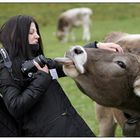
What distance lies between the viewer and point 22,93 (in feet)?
13.3

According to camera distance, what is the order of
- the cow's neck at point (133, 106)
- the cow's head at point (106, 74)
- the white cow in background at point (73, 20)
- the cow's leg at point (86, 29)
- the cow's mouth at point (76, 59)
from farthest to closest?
the white cow in background at point (73, 20)
the cow's leg at point (86, 29)
the cow's neck at point (133, 106)
the cow's head at point (106, 74)
the cow's mouth at point (76, 59)

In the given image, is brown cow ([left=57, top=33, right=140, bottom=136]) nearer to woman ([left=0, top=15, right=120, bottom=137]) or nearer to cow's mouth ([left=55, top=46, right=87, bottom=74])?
cow's mouth ([left=55, top=46, right=87, bottom=74])

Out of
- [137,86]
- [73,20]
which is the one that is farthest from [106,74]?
[73,20]

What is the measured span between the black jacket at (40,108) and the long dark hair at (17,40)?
13 cm

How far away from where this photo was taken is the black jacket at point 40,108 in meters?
4.00

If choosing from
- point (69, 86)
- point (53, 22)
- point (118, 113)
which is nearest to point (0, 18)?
point (53, 22)

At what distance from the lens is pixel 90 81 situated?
13.1 feet

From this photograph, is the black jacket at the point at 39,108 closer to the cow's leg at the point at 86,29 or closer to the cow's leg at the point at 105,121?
the cow's leg at the point at 105,121

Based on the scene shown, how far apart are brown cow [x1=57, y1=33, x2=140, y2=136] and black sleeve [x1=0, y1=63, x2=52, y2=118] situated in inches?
8.7

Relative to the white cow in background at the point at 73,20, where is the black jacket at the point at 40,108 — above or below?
above

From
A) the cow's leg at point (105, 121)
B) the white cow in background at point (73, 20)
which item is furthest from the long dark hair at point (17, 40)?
the white cow in background at point (73, 20)

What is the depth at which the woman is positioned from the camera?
411 cm

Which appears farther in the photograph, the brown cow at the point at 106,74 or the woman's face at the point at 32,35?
the woman's face at the point at 32,35

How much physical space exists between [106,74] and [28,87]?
0.62 m
